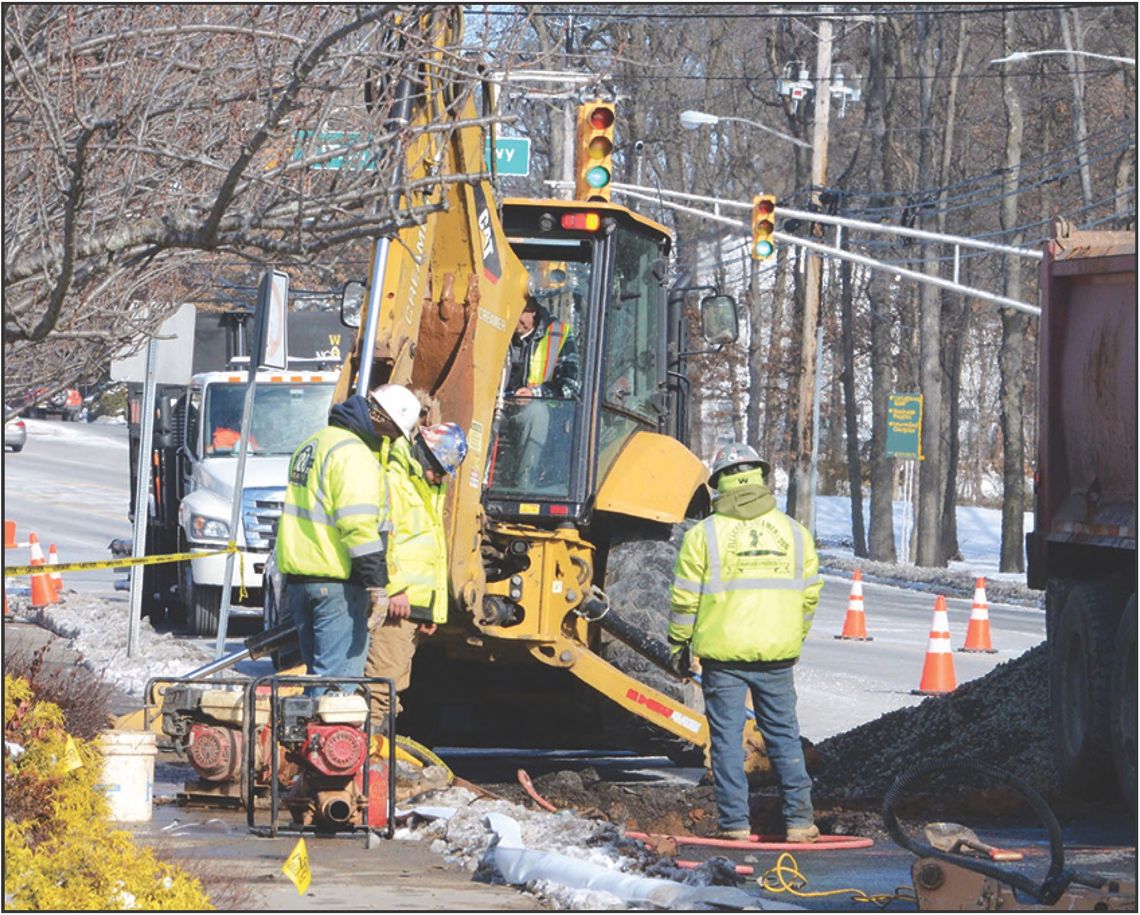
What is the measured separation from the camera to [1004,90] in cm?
3894

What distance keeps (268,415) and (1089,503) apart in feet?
36.4

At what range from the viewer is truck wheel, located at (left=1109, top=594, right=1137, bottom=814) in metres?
9.66

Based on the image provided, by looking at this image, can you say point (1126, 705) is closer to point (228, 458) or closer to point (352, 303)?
point (352, 303)

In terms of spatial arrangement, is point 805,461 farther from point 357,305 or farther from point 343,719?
point 343,719

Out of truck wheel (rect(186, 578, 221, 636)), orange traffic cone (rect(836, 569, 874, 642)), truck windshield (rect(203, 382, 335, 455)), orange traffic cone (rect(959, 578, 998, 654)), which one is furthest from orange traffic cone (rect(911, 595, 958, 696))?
truck wheel (rect(186, 578, 221, 636))

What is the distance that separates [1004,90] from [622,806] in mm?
30772

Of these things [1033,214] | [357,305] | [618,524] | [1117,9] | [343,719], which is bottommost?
[343,719]

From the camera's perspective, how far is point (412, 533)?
970 centimetres

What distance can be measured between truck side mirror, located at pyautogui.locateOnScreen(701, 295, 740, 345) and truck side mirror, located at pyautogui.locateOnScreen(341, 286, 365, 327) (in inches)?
83.2

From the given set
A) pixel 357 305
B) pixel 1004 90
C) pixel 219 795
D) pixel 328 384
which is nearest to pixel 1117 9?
pixel 1004 90

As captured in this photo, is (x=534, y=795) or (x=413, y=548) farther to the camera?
(x=534, y=795)

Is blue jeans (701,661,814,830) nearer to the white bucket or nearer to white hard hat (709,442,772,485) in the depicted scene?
white hard hat (709,442,772,485)

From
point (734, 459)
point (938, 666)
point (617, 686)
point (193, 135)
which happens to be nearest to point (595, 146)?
point (617, 686)

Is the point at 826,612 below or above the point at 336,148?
below
